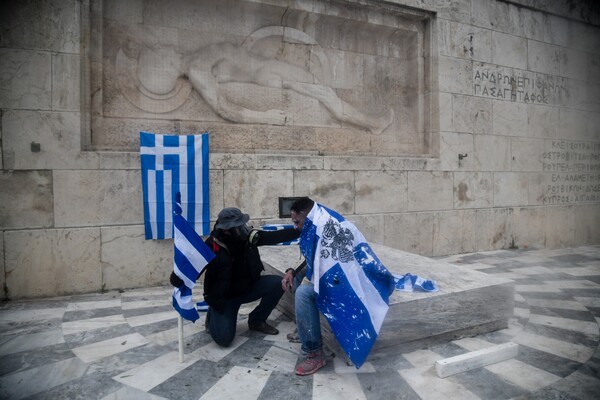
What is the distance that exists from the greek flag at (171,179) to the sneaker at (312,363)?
3.60m

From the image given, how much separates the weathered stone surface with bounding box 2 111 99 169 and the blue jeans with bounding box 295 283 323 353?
13.9 ft

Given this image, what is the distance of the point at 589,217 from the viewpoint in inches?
398

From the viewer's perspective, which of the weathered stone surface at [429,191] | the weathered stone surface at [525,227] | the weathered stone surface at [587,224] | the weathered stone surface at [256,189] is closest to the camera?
the weathered stone surface at [256,189]

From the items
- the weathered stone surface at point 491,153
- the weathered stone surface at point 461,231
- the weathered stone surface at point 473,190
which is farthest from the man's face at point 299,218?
the weathered stone surface at point 491,153

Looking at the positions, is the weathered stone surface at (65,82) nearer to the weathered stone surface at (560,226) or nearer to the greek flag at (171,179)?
the greek flag at (171,179)

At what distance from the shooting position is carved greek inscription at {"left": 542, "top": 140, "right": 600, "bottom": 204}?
381 inches

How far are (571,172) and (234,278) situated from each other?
32.4 feet

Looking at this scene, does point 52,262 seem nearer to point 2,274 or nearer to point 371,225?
point 2,274

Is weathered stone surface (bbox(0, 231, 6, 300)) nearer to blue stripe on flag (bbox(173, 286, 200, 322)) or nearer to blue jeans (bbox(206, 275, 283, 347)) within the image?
blue jeans (bbox(206, 275, 283, 347))

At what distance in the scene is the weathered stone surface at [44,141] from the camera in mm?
5520

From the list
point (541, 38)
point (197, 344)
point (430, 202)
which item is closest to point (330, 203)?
point (430, 202)

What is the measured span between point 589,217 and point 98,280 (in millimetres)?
11430

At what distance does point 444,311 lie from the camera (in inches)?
153

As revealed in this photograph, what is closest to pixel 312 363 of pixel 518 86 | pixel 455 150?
pixel 455 150
